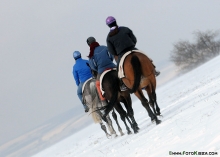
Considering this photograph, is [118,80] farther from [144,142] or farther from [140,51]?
[144,142]

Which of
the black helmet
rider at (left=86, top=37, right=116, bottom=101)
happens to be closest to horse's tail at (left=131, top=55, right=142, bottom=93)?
rider at (left=86, top=37, right=116, bottom=101)

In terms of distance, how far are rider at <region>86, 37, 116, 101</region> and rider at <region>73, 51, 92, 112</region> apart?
1718 mm

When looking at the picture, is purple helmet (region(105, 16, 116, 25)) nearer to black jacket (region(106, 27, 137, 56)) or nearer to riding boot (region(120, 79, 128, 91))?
black jacket (region(106, 27, 137, 56))

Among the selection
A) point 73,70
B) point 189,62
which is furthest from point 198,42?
point 73,70

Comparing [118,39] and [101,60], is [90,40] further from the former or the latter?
[118,39]

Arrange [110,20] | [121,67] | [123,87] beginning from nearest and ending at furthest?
[121,67]
[110,20]
[123,87]

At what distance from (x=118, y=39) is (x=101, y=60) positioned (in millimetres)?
1294

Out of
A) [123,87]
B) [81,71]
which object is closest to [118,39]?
[123,87]

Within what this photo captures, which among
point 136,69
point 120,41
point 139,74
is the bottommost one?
point 139,74

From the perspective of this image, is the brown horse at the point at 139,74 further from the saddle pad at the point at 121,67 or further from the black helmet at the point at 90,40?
the black helmet at the point at 90,40

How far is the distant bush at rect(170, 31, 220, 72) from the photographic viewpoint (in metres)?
96.3

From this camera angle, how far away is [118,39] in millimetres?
10656

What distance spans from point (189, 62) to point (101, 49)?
88.3m

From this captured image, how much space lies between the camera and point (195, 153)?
514 cm
